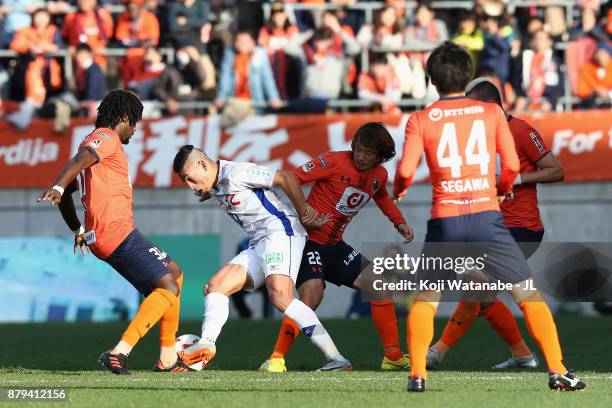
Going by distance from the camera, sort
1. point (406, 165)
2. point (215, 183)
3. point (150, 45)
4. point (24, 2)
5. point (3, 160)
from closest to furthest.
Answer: point (406, 165) < point (215, 183) < point (3, 160) < point (150, 45) < point (24, 2)

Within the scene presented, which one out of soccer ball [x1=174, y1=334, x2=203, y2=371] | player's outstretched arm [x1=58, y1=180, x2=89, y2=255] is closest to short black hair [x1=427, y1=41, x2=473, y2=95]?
soccer ball [x1=174, y1=334, x2=203, y2=371]

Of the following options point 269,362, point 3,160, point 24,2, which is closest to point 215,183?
point 269,362

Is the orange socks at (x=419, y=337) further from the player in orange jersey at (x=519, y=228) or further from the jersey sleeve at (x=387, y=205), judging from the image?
the jersey sleeve at (x=387, y=205)

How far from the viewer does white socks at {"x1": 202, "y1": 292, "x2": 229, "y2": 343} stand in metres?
9.43

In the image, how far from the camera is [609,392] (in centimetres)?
770

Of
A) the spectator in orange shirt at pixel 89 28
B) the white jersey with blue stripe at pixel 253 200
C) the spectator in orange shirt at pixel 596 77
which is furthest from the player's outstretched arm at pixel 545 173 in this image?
the spectator in orange shirt at pixel 89 28

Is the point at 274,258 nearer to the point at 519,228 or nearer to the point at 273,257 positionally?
the point at 273,257

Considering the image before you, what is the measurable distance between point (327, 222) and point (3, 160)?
9.73 m

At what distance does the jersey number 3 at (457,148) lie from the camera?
7.48 meters

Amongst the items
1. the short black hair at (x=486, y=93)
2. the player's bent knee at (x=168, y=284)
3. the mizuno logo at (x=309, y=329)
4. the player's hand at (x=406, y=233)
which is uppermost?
the short black hair at (x=486, y=93)

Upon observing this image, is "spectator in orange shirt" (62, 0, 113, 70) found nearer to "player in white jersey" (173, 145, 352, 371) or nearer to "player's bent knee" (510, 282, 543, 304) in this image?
"player in white jersey" (173, 145, 352, 371)

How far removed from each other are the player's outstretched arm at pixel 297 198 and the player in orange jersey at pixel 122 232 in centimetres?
107

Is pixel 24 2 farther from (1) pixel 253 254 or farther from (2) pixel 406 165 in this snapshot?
(2) pixel 406 165

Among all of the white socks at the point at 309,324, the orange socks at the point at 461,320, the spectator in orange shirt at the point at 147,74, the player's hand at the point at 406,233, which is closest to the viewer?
the white socks at the point at 309,324
